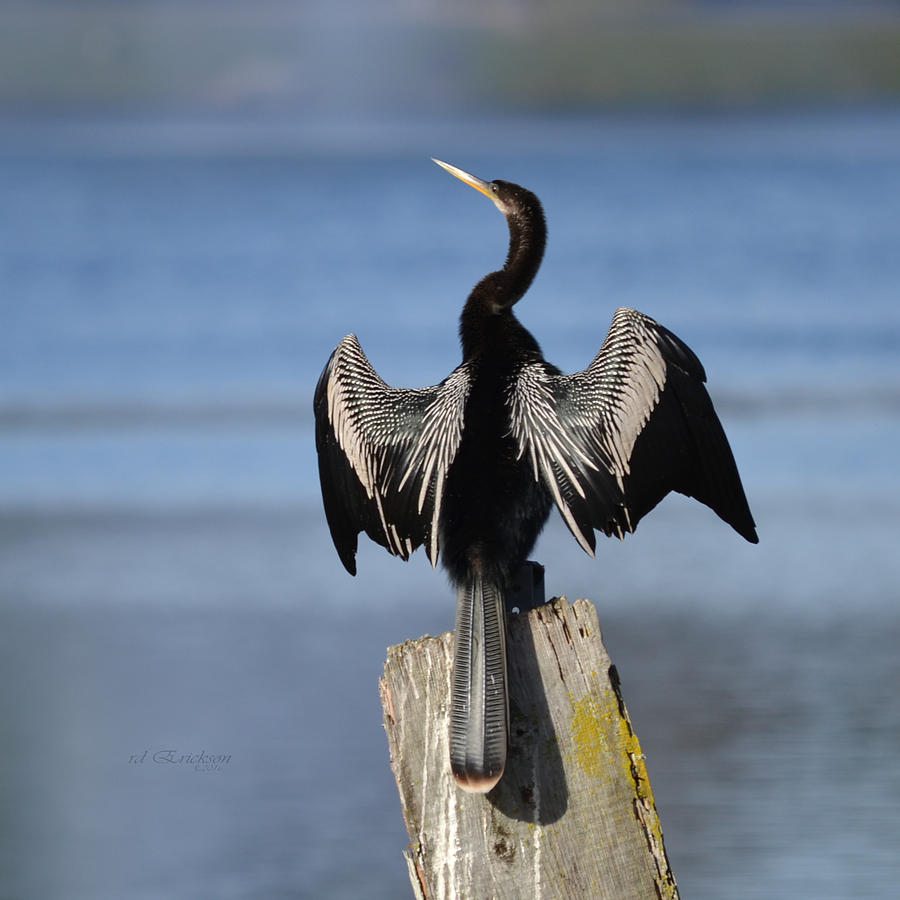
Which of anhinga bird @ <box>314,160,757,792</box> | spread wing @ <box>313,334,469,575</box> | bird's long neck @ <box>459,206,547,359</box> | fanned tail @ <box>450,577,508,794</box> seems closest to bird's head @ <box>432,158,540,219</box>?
bird's long neck @ <box>459,206,547,359</box>

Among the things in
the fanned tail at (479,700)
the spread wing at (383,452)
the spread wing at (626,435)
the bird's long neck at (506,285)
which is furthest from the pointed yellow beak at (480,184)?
the fanned tail at (479,700)

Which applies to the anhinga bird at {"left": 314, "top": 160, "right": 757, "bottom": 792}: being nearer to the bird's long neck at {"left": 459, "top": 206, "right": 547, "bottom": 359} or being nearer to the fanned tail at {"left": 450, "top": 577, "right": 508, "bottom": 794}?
the bird's long neck at {"left": 459, "top": 206, "right": 547, "bottom": 359}

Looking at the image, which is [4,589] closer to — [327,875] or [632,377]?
[327,875]

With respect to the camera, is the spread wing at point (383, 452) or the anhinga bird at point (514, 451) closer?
the anhinga bird at point (514, 451)

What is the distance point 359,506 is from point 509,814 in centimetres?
121

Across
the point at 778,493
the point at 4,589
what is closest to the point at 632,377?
the point at 4,589

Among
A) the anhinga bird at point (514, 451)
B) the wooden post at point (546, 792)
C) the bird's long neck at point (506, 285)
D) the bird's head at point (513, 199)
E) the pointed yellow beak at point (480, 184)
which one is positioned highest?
the pointed yellow beak at point (480, 184)

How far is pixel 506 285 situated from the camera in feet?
11.9

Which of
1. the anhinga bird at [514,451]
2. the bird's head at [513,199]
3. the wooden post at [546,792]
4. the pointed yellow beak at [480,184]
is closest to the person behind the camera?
the wooden post at [546,792]

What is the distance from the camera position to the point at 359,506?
11.1 feet

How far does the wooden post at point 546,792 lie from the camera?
7.53 feet

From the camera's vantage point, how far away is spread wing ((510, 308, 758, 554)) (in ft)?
10.0

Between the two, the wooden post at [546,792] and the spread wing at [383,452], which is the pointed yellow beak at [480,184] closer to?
the spread wing at [383,452]

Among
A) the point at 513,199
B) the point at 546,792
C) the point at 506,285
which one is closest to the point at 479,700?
the point at 546,792
